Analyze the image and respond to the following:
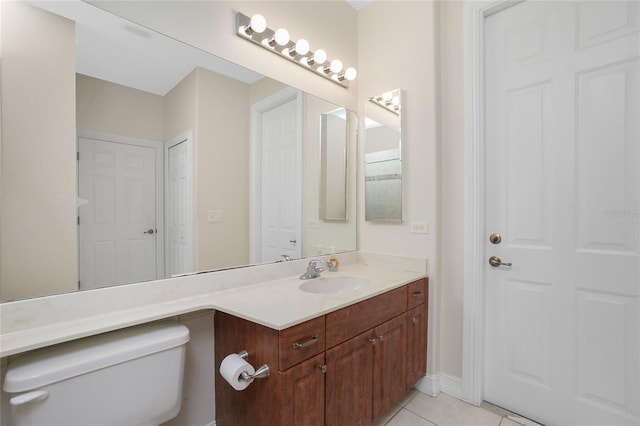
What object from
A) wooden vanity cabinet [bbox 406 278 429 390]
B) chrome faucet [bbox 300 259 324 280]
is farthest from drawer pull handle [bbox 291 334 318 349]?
wooden vanity cabinet [bbox 406 278 429 390]

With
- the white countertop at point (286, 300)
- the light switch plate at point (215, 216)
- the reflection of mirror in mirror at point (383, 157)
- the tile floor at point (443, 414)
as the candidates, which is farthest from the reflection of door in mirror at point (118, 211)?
the tile floor at point (443, 414)

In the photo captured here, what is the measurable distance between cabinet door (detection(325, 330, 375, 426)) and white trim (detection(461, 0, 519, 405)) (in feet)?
2.51

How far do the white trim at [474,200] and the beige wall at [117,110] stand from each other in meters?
1.74

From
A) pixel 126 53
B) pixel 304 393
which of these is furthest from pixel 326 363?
pixel 126 53

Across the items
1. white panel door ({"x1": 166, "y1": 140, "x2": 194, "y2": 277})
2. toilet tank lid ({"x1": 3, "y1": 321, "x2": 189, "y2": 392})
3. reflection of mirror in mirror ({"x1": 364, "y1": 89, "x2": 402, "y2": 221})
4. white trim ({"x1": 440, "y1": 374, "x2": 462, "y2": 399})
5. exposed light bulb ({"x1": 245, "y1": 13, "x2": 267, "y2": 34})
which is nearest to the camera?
toilet tank lid ({"x1": 3, "y1": 321, "x2": 189, "y2": 392})

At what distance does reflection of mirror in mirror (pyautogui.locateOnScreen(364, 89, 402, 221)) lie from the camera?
2.11m

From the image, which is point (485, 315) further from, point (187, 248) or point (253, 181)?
point (187, 248)

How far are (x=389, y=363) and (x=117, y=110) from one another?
180cm

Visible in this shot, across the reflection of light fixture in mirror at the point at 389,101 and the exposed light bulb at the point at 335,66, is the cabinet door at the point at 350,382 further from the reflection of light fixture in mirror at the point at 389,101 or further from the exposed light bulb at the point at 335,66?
the exposed light bulb at the point at 335,66

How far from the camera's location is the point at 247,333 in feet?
4.05

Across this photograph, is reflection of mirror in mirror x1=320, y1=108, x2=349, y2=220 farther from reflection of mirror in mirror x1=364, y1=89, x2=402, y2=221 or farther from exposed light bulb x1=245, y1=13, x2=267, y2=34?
exposed light bulb x1=245, y1=13, x2=267, y2=34

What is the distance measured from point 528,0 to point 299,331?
2169mm

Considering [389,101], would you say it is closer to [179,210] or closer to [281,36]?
[281,36]

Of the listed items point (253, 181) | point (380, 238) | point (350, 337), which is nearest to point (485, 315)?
point (380, 238)
